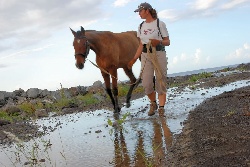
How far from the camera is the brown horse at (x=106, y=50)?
8484 mm

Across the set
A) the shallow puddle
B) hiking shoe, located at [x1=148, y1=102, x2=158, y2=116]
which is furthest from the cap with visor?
the shallow puddle

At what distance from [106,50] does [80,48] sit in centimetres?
103

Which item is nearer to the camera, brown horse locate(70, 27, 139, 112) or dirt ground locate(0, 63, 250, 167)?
dirt ground locate(0, 63, 250, 167)

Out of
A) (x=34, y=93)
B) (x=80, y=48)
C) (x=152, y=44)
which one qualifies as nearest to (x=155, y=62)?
(x=152, y=44)

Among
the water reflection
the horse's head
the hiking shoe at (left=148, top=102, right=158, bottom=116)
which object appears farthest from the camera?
the horse's head

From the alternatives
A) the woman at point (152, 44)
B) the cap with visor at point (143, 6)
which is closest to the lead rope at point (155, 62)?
the woman at point (152, 44)

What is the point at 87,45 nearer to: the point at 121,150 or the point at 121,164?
the point at 121,150

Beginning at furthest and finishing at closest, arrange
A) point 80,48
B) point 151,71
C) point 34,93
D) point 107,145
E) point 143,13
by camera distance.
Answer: point 34,93
point 80,48
point 151,71
point 143,13
point 107,145

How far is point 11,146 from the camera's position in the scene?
22.2 ft

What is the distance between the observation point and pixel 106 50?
9.30m

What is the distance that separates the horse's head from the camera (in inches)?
332

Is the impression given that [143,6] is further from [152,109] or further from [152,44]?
[152,109]

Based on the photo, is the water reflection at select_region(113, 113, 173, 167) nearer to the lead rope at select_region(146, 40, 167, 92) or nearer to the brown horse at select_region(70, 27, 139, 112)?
the lead rope at select_region(146, 40, 167, 92)

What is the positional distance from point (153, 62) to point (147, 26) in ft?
2.63
